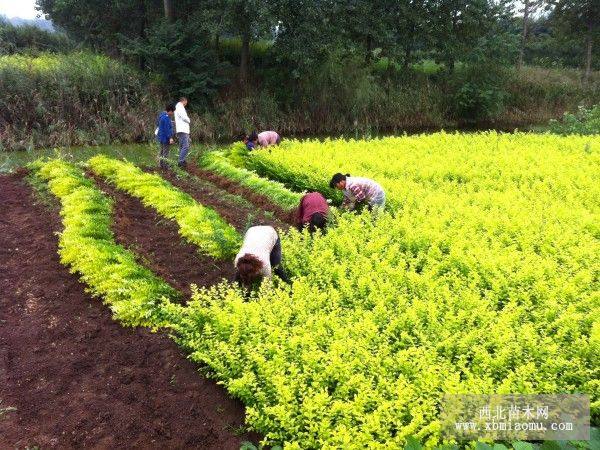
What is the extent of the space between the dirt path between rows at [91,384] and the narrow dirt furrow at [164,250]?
1055 mm

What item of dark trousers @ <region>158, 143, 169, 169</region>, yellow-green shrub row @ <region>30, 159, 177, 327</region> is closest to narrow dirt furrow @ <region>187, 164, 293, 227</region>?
dark trousers @ <region>158, 143, 169, 169</region>

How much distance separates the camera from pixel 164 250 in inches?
320

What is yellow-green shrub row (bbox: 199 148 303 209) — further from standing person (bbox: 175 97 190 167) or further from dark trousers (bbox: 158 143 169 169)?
dark trousers (bbox: 158 143 169 169)

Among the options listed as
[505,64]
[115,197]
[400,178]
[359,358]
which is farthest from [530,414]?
[505,64]

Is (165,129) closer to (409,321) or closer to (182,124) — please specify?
(182,124)

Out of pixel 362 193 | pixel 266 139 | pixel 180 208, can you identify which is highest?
pixel 266 139

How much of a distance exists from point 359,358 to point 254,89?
22.9m

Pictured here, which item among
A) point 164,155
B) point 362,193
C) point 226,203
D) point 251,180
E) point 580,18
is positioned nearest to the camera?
point 362,193

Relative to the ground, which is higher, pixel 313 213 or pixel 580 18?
pixel 580 18

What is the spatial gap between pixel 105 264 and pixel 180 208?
8.60 feet

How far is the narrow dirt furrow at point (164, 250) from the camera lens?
7.14m

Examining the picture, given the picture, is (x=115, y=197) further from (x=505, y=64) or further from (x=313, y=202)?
(x=505, y=64)

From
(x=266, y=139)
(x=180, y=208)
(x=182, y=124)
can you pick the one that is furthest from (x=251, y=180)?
(x=266, y=139)

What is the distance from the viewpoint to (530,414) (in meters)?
4.04
